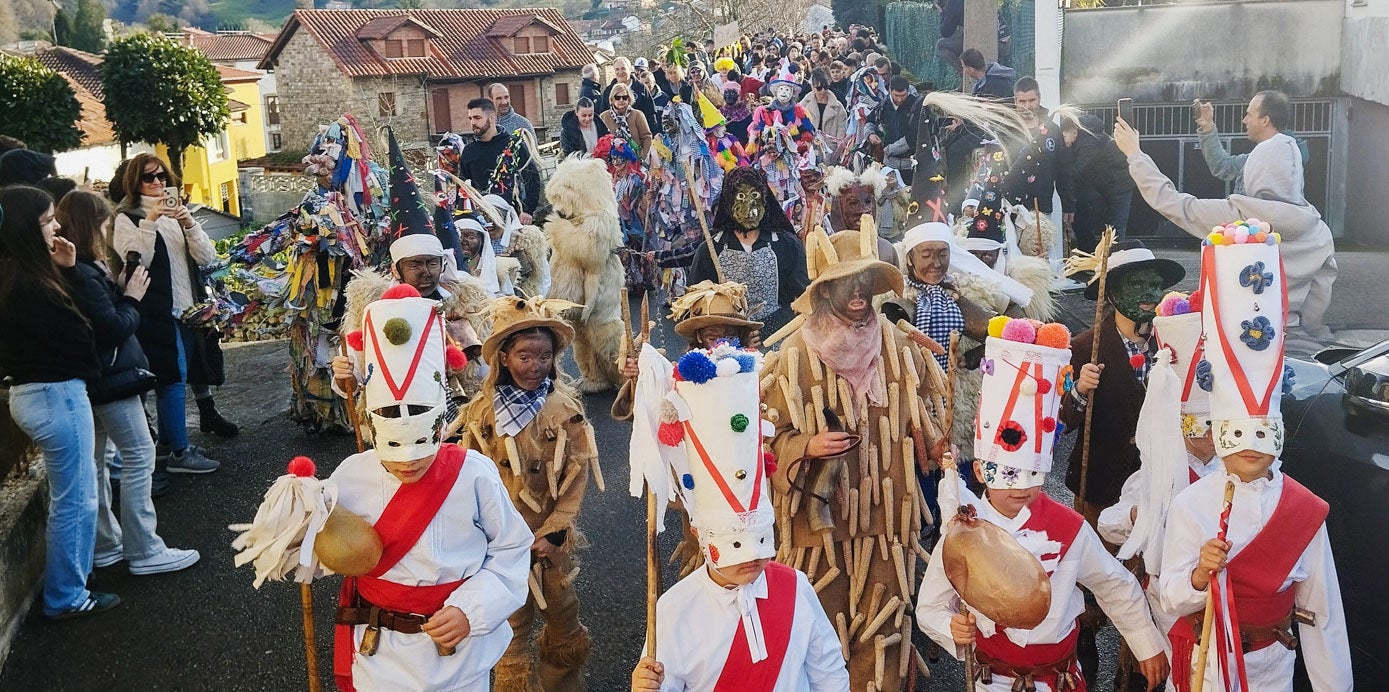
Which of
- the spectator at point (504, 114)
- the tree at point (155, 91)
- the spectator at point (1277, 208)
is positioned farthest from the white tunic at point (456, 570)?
the tree at point (155, 91)

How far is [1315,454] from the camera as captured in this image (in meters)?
5.09

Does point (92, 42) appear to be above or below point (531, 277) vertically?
above

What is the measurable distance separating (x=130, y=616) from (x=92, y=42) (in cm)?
5975

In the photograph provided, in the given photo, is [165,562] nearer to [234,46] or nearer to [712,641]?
[712,641]

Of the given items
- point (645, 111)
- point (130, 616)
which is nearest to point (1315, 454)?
point (130, 616)

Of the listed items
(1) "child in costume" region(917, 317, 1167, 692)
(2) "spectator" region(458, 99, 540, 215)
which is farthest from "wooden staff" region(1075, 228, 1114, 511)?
(2) "spectator" region(458, 99, 540, 215)

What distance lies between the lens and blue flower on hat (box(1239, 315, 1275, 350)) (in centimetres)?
391

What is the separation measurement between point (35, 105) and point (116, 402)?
21544 mm

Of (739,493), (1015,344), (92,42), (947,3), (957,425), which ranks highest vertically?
(92,42)

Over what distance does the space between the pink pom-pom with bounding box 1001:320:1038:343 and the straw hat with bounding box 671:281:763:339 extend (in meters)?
1.63

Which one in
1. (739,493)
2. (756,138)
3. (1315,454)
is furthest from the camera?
(756,138)

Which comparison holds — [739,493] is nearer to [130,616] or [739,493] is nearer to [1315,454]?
[1315,454]

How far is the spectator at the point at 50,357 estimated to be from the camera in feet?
18.9

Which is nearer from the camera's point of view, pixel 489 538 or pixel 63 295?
pixel 489 538
